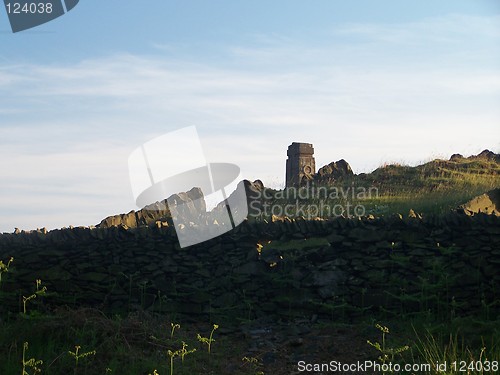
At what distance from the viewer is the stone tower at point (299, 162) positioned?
21469mm

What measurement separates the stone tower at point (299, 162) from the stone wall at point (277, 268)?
9865 mm

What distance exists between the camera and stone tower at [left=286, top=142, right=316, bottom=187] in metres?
21.5

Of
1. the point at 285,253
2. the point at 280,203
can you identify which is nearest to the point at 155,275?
the point at 285,253

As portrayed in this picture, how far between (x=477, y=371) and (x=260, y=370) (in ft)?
9.04

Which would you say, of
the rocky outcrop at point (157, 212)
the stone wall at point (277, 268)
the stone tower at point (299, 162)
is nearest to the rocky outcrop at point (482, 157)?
the stone tower at point (299, 162)

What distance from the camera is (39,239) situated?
12016 mm

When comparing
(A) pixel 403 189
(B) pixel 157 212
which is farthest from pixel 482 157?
(B) pixel 157 212

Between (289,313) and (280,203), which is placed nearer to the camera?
(289,313)

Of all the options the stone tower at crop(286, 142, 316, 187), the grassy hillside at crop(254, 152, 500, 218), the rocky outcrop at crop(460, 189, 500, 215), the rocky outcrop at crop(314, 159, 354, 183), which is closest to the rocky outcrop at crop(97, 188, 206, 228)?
the grassy hillside at crop(254, 152, 500, 218)

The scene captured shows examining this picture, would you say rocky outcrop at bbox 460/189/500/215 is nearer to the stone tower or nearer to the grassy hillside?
the grassy hillside

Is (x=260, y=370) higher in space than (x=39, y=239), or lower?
lower

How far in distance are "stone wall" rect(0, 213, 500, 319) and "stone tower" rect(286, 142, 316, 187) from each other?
9865 millimetres

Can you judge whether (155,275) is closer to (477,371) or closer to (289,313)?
(289,313)

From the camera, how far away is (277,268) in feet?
36.8
